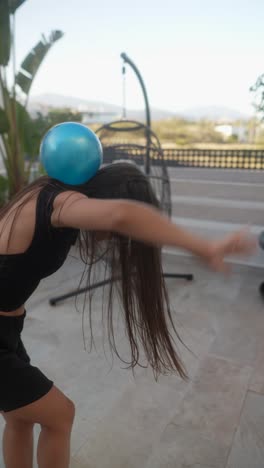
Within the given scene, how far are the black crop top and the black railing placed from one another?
2.64 metres

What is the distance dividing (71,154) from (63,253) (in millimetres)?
266

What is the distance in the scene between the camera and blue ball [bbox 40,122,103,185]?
980mm

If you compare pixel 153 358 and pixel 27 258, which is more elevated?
pixel 27 258

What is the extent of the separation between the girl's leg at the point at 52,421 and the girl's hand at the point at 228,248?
589 millimetres

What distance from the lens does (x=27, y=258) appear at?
37.1 inches

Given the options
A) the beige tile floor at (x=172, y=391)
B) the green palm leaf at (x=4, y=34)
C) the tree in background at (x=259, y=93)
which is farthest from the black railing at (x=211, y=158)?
the beige tile floor at (x=172, y=391)

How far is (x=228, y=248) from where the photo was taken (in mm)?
819

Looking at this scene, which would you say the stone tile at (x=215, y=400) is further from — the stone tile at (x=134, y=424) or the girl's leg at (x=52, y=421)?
the girl's leg at (x=52, y=421)

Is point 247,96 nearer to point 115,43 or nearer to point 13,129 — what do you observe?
point 115,43

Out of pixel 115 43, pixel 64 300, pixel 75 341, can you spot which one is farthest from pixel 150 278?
pixel 115 43

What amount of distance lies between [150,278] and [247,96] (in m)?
2.62

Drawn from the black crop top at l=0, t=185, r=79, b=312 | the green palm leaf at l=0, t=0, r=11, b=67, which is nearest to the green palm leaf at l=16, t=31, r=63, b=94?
the green palm leaf at l=0, t=0, r=11, b=67

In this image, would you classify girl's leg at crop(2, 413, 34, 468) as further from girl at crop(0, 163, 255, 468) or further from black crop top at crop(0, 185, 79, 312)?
black crop top at crop(0, 185, 79, 312)

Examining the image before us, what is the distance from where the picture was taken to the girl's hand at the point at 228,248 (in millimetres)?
775
